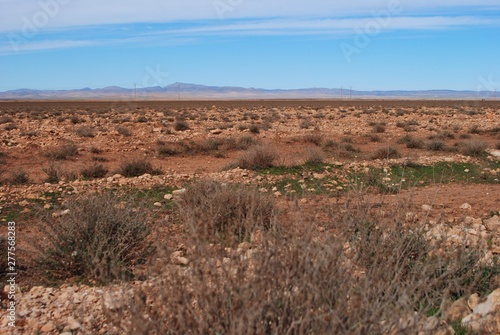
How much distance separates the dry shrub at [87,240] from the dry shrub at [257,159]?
656 centimetres

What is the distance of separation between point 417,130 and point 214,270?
22957 mm

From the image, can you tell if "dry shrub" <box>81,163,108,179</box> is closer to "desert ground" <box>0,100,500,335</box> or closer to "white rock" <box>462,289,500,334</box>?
"desert ground" <box>0,100,500,335</box>

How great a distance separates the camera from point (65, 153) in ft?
50.3

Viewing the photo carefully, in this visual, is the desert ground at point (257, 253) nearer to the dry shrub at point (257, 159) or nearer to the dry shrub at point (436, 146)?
the dry shrub at point (257, 159)

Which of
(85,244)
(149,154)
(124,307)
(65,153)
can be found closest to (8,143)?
(65,153)

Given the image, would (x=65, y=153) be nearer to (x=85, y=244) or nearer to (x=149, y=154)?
(x=149, y=154)

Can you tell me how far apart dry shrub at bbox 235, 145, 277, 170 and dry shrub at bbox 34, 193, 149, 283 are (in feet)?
21.5

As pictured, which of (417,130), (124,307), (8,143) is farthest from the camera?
(417,130)

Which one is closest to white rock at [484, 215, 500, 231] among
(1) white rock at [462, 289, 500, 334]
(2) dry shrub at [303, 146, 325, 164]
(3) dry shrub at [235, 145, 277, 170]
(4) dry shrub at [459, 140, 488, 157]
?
(1) white rock at [462, 289, 500, 334]

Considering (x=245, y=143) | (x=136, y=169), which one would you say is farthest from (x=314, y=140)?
(x=136, y=169)

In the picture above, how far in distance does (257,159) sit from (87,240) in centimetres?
706

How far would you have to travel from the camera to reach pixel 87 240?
5.47 meters

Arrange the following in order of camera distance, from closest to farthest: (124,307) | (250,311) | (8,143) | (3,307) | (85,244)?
(250,311)
(124,307)
(3,307)
(85,244)
(8,143)

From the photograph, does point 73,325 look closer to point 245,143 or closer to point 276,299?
point 276,299
